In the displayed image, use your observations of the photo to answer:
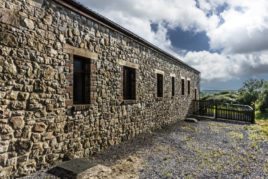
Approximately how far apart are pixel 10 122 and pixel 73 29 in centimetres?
298

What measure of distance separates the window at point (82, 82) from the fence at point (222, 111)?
1337 cm

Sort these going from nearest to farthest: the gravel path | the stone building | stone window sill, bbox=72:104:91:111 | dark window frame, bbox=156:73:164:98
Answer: the stone building
the gravel path
stone window sill, bbox=72:104:91:111
dark window frame, bbox=156:73:164:98

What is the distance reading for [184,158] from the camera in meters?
7.14

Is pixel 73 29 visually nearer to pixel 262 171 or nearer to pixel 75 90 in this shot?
pixel 75 90

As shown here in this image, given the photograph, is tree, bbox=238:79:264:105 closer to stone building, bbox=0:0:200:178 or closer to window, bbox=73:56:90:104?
stone building, bbox=0:0:200:178

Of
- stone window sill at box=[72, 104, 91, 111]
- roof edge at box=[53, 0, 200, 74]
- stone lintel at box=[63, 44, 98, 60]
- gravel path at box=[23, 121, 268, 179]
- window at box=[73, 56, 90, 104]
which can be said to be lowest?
gravel path at box=[23, 121, 268, 179]

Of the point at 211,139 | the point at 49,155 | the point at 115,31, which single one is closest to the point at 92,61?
the point at 115,31

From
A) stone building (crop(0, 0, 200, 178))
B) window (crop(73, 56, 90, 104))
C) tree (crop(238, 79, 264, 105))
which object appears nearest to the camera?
stone building (crop(0, 0, 200, 178))

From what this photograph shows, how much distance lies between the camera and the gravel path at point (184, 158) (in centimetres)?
582

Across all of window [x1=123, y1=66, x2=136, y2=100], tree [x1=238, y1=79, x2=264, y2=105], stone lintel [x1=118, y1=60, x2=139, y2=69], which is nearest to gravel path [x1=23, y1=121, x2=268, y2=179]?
window [x1=123, y1=66, x2=136, y2=100]

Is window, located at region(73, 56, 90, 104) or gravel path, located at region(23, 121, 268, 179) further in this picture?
window, located at region(73, 56, 90, 104)

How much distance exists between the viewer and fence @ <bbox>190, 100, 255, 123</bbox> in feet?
54.1

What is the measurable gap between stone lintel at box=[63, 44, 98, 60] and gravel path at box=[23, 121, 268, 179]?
119 inches

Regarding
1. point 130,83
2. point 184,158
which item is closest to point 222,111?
point 130,83
